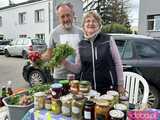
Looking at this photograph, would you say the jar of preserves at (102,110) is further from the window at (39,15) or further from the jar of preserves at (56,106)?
the window at (39,15)

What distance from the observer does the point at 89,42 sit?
297cm

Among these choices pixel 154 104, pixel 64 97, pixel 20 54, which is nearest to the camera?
pixel 64 97

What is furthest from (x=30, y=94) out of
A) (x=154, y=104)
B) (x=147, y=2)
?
(x=147, y=2)

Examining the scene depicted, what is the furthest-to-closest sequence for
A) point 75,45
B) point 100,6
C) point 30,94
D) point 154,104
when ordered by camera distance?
point 100,6
point 154,104
point 75,45
point 30,94

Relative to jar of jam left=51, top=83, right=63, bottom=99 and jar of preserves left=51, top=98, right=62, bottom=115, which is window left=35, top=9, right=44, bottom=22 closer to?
jar of jam left=51, top=83, right=63, bottom=99

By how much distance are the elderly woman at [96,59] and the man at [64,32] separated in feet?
0.76

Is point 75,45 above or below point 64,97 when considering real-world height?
above

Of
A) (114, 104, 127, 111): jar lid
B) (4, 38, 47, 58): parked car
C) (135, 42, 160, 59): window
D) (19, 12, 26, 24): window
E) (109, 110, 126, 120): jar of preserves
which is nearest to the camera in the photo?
(109, 110, 126, 120): jar of preserves

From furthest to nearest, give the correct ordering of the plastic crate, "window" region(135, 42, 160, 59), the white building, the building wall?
the white building < the building wall < "window" region(135, 42, 160, 59) < the plastic crate

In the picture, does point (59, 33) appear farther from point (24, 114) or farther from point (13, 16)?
point (13, 16)

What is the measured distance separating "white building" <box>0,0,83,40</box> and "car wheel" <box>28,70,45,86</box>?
53.1 feet

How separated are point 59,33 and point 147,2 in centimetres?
2364

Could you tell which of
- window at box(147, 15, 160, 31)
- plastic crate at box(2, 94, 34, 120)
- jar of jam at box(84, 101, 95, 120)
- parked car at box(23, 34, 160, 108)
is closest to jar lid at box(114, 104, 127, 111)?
jar of jam at box(84, 101, 95, 120)

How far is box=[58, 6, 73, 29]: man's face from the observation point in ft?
10.5
